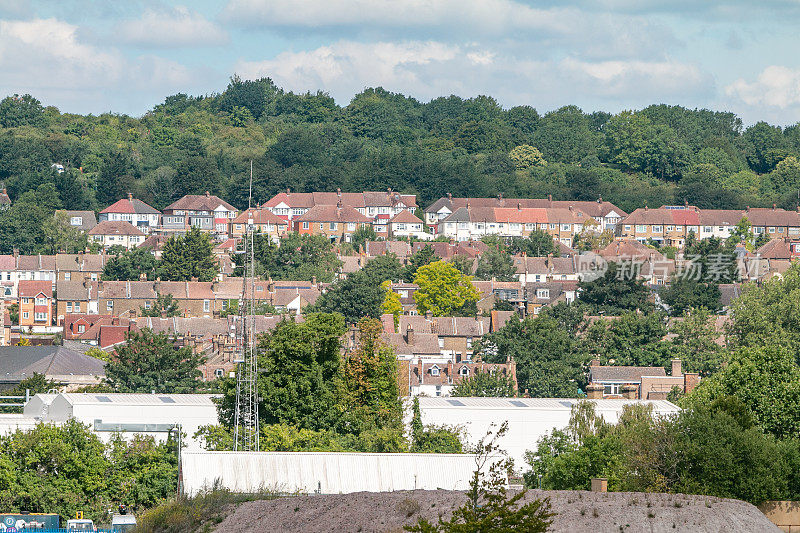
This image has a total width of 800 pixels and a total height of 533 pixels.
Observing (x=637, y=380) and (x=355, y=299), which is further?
(x=355, y=299)

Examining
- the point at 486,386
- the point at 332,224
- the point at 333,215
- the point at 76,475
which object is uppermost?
the point at 333,215

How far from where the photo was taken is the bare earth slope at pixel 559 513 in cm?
2211

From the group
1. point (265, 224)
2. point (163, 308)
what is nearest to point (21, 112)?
point (265, 224)

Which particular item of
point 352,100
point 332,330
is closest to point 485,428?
point 332,330

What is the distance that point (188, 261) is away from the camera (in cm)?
9781

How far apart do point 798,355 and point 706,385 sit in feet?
103

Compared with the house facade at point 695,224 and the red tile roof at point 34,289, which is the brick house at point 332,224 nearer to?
the house facade at point 695,224

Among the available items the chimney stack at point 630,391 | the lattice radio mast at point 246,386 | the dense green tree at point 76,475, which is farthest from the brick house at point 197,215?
the dense green tree at point 76,475

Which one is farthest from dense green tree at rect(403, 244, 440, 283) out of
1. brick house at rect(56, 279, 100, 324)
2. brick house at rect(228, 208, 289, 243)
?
brick house at rect(228, 208, 289, 243)

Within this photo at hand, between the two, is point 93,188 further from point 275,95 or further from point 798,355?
point 798,355

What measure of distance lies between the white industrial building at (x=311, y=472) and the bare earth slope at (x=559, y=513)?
249 cm

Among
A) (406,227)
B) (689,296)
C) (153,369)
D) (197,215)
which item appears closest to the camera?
(153,369)

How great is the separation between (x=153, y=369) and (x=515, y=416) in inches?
Result: 868

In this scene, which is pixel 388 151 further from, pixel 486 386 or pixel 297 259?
pixel 486 386
